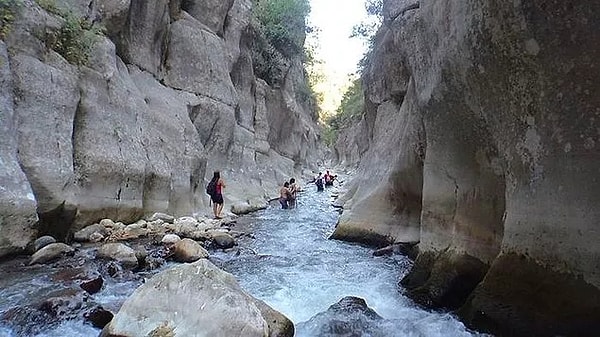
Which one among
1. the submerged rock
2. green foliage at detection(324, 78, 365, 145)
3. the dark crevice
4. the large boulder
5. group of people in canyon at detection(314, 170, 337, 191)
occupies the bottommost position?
the submerged rock

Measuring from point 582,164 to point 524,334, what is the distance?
1873mm

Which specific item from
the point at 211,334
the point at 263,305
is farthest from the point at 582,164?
the point at 211,334

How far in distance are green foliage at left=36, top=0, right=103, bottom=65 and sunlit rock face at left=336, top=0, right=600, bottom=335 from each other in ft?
23.9

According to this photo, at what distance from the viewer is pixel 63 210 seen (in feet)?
27.2

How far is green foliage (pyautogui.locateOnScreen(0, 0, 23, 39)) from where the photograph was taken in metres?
8.29

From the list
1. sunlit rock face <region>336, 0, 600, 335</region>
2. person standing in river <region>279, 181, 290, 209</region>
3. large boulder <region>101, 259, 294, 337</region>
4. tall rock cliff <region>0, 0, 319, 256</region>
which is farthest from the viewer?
person standing in river <region>279, 181, 290, 209</region>

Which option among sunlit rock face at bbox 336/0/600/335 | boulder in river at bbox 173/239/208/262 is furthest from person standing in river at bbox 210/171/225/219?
sunlit rock face at bbox 336/0/600/335

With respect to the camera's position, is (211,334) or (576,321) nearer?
(211,334)

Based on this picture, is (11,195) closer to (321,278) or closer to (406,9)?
(321,278)

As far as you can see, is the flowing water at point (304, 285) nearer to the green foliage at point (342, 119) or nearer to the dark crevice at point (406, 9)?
the dark crevice at point (406, 9)

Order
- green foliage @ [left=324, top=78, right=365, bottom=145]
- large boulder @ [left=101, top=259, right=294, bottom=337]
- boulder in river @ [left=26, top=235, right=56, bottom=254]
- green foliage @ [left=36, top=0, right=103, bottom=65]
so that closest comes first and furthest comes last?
large boulder @ [left=101, top=259, right=294, bottom=337] → boulder in river @ [left=26, top=235, right=56, bottom=254] → green foliage @ [left=36, top=0, right=103, bottom=65] → green foliage @ [left=324, top=78, right=365, bottom=145]

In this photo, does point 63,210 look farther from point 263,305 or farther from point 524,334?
point 524,334

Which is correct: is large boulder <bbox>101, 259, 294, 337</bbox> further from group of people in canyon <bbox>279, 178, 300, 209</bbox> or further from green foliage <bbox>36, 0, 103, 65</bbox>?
group of people in canyon <bbox>279, 178, 300, 209</bbox>

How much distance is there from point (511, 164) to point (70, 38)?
362 inches
